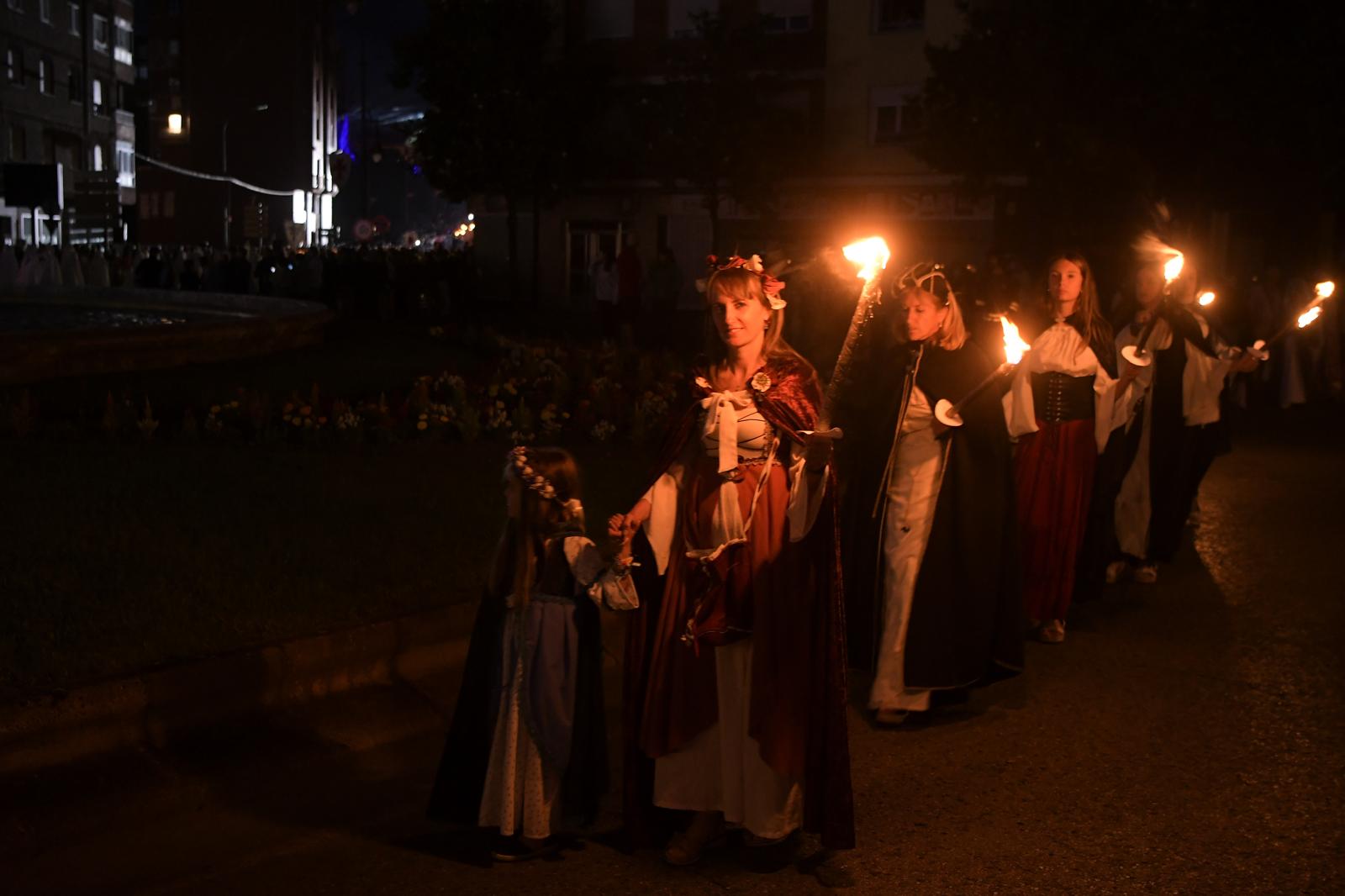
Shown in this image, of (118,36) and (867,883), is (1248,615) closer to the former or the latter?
(867,883)

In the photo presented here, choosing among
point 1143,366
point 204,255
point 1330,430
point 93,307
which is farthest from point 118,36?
point 1143,366

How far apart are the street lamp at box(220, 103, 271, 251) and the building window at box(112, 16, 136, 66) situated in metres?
5.10

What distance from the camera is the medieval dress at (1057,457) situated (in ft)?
26.9

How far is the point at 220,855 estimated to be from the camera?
17.2 feet

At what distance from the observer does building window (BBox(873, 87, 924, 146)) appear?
40969 mm

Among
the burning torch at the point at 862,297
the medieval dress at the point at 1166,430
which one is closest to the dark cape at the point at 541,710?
the burning torch at the point at 862,297

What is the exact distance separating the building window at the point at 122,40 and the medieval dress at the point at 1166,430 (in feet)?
258

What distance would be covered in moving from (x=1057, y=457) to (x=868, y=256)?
3521mm

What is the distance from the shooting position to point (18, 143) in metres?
63.1

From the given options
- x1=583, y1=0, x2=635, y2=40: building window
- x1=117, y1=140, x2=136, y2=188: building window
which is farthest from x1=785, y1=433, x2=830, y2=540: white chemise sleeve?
x1=117, y1=140, x2=136, y2=188: building window

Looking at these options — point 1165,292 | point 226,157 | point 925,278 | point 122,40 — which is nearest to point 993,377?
point 925,278

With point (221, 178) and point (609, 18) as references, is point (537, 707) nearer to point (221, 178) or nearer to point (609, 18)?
point (609, 18)

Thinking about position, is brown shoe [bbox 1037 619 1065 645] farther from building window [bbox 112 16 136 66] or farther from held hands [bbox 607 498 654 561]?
building window [bbox 112 16 136 66]

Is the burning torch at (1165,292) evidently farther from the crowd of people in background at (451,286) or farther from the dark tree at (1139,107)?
the dark tree at (1139,107)
